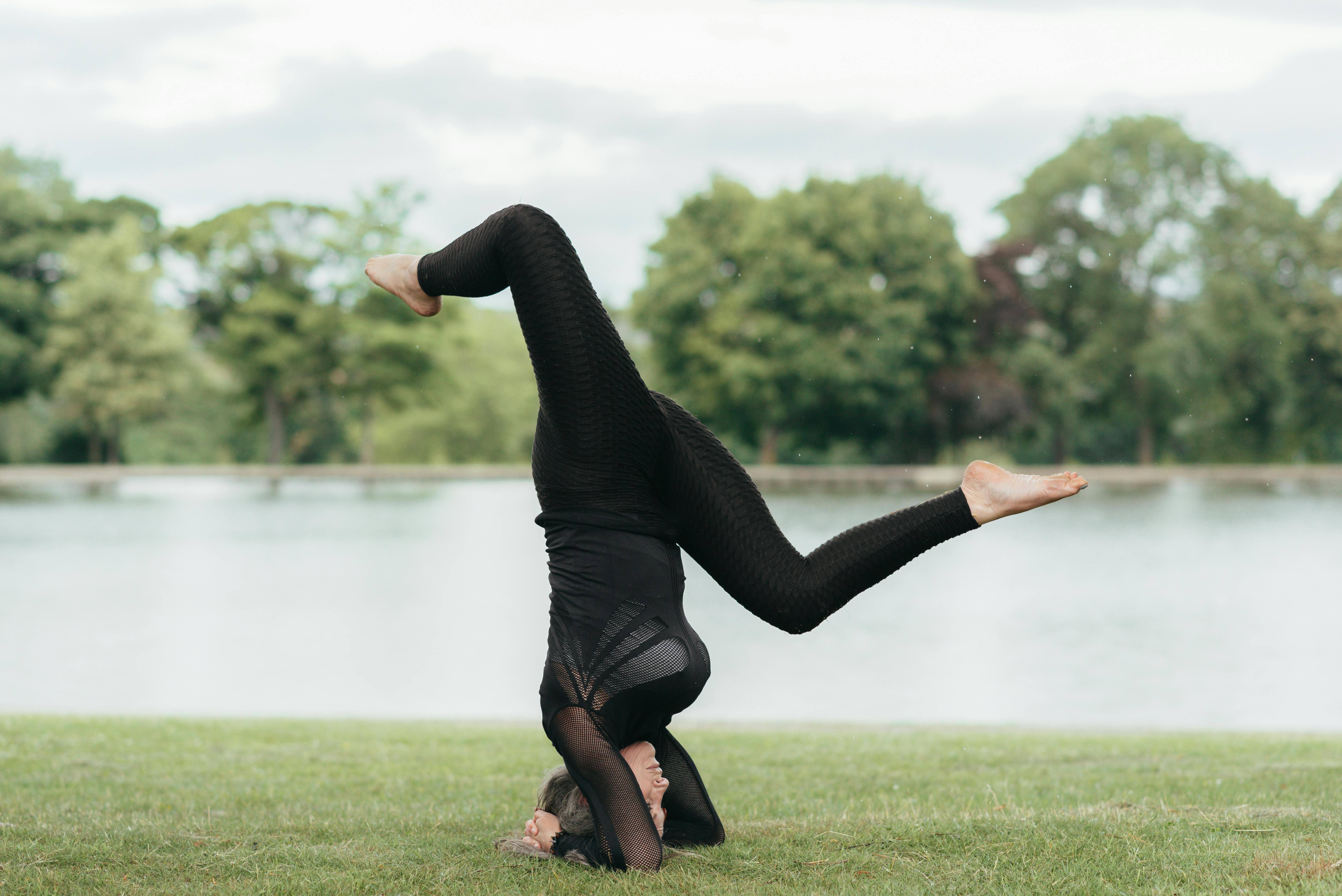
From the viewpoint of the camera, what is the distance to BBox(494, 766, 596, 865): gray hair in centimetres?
291

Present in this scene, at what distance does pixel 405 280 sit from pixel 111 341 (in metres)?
47.8

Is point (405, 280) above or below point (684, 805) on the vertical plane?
above

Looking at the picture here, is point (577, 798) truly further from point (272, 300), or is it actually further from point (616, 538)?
point (272, 300)

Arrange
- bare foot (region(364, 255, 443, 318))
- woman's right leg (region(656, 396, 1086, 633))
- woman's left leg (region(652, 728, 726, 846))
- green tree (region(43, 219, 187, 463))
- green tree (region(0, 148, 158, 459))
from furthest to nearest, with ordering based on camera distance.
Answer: green tree (region(0, 148, 158, 459))
green tree (region(43, 219, 187, 463))
woman's left leg (region(652, 728, 726, 846))
bare foot (region(364, 255, 443, 318))
woman's right leg (region(656, 396, 1086, 633))

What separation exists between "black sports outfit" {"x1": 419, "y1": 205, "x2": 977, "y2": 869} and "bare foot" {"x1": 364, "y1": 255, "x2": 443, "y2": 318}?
0.04 metres

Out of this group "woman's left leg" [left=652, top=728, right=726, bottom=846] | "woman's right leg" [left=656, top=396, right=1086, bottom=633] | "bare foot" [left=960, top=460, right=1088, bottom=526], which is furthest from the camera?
"woman's left leg" [left=652, top=728, right=726, bottom=846]

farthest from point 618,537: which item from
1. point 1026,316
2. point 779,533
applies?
point 1026,316

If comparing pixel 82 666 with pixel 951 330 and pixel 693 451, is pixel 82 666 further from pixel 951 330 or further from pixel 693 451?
pixel 951 330

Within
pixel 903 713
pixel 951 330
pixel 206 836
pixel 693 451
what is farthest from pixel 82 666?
pixel 951 330

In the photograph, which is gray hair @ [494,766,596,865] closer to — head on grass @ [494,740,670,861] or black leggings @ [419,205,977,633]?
head on grass @ [494,740,670,861]

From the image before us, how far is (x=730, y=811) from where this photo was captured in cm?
454

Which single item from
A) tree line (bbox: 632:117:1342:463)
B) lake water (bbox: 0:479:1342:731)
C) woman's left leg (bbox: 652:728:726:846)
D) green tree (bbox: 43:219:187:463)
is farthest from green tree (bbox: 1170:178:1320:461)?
woman's left leg (bbox: 652:728:726:846)

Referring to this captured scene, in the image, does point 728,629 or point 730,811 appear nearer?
point 730,811

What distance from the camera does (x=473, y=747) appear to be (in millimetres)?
6625
